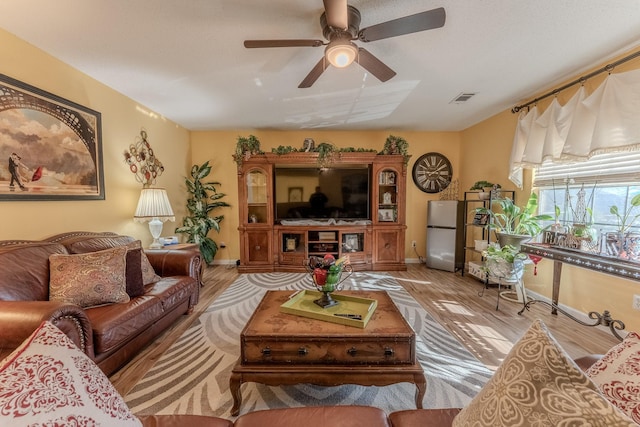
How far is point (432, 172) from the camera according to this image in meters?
4.73

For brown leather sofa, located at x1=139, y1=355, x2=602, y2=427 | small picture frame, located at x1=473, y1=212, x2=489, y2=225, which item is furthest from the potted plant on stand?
brown leather sofa, located at x1=139, y1=355, x2=602, y2=427

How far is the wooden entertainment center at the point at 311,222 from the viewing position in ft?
13.9

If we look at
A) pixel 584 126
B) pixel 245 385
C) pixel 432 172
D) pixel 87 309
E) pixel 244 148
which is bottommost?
pixel 245 385

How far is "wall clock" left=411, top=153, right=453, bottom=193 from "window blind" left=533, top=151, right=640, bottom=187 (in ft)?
5.61

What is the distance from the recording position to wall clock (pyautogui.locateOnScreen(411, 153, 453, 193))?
471 centimetres

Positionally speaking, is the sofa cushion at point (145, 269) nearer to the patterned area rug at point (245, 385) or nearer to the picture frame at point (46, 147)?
the patterned area rug at point (245, 385)

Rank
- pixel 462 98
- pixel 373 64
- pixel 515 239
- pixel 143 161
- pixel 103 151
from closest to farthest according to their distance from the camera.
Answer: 1. pixel 373 64
2. pixel 103 151
3. pixel 515 239
4. pixel 462 98
5. pixel 143 161

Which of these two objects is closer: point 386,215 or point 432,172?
point 386,215

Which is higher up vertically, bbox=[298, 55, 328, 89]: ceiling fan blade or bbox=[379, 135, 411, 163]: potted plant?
bbox=[298, 55, 328, 89]: ceiling fan blade

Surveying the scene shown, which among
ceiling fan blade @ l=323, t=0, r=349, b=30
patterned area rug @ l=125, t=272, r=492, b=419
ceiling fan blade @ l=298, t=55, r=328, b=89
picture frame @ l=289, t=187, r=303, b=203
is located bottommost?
patterned area rug @ l=125, t=272, r=492, b=419

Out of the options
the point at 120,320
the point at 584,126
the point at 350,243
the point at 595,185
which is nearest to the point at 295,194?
the point at 350,243

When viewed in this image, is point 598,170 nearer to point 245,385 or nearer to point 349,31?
point 349,31

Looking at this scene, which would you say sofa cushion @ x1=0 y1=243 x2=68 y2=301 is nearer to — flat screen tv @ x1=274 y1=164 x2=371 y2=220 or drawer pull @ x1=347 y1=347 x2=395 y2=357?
drawer pull @ x1=347 y1=347 x2=395 y2=357

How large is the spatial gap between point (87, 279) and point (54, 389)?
159cm
